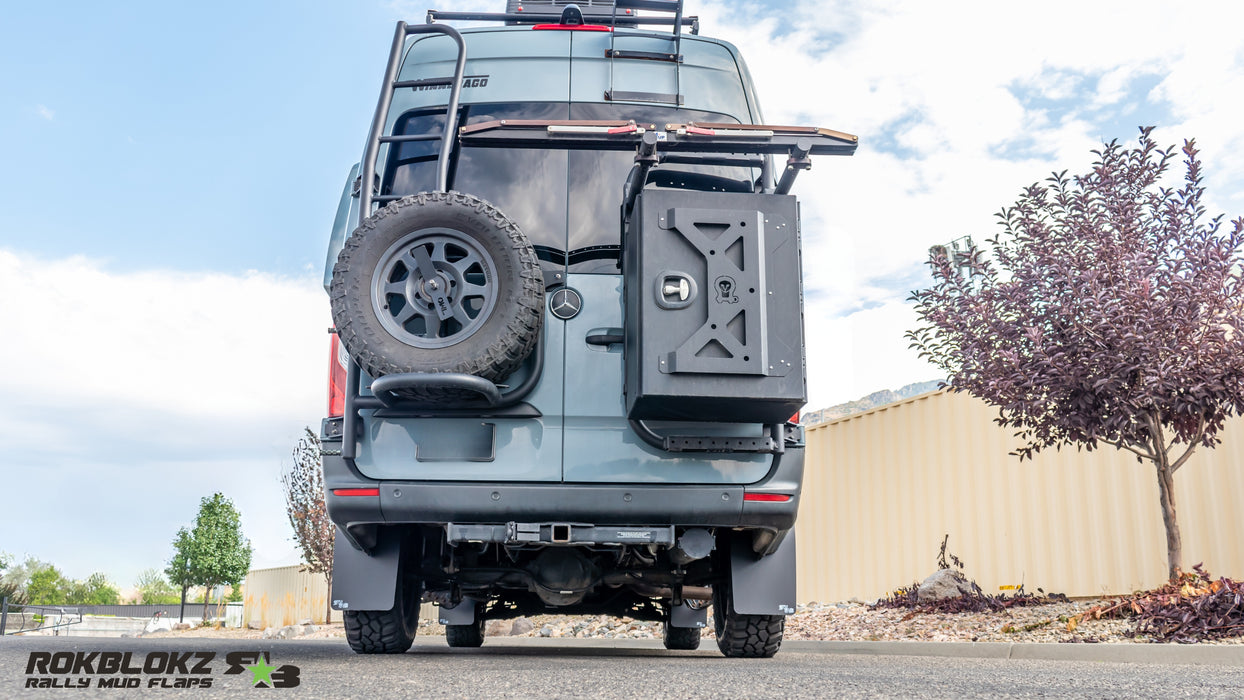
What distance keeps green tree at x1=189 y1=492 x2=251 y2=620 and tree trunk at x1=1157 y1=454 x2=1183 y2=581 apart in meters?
37.5

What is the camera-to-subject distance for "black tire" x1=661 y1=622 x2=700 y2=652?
719cm

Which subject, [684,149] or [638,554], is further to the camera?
[638,554]

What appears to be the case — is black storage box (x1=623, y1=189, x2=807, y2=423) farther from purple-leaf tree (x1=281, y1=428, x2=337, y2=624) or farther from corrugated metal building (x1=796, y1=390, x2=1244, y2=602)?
purple-leaf tree (x1=281, y1=428, x2=337, y2=624)

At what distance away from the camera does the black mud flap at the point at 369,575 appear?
4383 mm

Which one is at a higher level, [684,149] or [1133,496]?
[684,149]

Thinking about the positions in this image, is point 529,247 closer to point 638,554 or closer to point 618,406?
point 618,406

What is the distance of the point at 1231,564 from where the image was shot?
8.23 m

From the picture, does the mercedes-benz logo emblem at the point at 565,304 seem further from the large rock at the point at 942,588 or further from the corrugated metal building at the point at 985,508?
the corrugated metal building at the point at 985,508

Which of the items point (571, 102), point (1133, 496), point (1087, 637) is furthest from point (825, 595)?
point (571, 102)

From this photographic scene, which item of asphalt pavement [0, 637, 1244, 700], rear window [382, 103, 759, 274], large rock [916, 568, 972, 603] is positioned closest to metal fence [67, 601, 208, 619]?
large rock [916, 568, 972, 603]

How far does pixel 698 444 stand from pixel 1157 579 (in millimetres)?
6955

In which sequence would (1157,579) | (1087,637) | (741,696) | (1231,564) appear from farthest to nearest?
(1157,579), (1231,564), (1087,637), (741,696)

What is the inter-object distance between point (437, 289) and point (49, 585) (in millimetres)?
76052

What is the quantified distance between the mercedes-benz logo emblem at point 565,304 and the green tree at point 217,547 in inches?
1510
